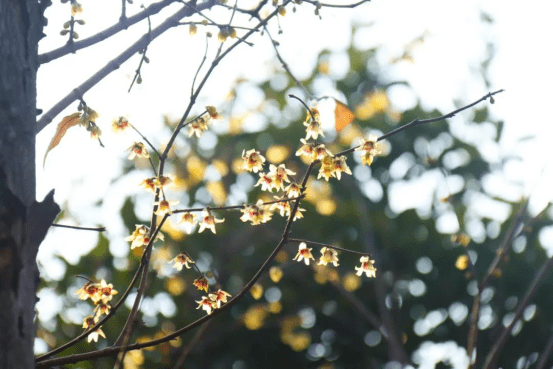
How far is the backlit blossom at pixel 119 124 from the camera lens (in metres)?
1.72

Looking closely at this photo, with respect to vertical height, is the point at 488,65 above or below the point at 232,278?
above

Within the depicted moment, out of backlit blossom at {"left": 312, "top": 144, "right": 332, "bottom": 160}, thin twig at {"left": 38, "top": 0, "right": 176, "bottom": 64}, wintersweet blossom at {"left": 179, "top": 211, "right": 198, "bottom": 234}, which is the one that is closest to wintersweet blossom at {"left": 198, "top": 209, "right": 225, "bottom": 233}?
wintersweet blossom at {"left": 179, "top": 211, "right": 198, "bottom": 234}

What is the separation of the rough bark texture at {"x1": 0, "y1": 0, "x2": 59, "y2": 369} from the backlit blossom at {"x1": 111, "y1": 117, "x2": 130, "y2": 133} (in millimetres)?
332

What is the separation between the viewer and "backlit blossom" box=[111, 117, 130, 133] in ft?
5.65

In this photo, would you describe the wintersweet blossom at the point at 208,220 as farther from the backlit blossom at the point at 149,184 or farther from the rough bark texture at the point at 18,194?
the rough bark texture at the point at 18,194

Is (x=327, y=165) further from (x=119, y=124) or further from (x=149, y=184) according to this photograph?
(x=119, y=124)

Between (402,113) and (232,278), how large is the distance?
249cm

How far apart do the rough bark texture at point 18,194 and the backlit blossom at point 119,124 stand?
33cm

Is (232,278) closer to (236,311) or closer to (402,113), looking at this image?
(236,311)

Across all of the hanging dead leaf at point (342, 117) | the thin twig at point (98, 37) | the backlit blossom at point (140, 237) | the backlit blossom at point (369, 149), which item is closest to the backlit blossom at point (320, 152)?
the backlit blossom at point (369, 149)

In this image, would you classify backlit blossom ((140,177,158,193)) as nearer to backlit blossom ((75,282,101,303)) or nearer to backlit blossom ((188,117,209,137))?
backlit blossom ((188,117,209,137))

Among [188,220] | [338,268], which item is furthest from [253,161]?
[338,268]

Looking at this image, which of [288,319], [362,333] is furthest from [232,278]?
[362,333]

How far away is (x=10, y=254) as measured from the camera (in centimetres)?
118
